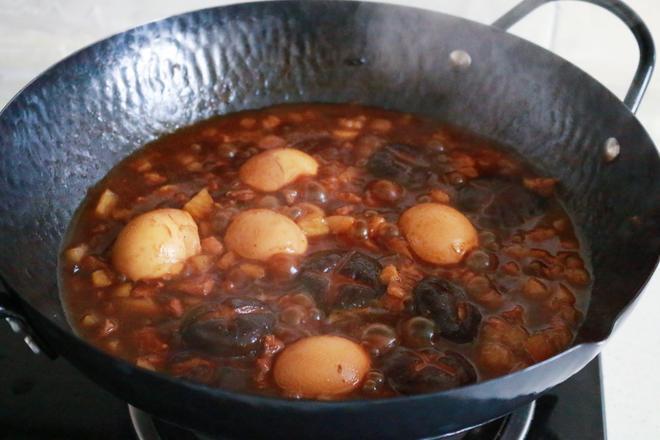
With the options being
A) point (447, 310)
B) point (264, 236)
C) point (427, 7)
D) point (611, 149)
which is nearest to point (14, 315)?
point (264, 236)

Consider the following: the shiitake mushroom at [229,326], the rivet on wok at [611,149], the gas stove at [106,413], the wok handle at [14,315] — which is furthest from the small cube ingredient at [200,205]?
the rivet on wok at [611,149]

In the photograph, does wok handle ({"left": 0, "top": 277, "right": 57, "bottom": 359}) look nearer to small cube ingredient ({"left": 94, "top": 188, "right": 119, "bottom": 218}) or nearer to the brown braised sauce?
the brown braised sauce

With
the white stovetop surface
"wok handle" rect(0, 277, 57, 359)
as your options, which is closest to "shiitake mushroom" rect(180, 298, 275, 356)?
"wok handle" rect(0, 277, 57, 359)

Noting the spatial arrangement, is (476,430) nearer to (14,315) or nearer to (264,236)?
(264,236)

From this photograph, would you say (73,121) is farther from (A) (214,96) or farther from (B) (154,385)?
(B) (154,385)

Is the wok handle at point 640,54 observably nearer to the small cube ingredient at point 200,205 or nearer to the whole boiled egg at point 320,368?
the whole boiled egg at point 320,368
